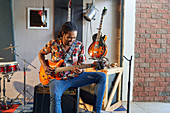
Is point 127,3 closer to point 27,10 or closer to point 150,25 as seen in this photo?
point 150,25

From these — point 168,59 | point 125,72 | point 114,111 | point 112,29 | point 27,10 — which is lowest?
point 114,111

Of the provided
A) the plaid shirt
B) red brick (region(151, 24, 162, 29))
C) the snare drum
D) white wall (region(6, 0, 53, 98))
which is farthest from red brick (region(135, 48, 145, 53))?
the snare drum

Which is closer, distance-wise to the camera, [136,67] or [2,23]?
[2,23]

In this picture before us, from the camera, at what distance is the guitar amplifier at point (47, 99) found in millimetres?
2246

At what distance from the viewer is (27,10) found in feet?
8.18

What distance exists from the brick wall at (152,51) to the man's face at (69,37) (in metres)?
1.51

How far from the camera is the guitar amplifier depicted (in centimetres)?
225

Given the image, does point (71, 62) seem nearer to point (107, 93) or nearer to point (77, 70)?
point (77, 70)

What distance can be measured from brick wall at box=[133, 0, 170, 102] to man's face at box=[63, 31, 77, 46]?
4.97ft

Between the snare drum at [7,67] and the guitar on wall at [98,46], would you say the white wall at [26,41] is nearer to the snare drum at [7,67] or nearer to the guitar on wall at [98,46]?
the snare drum at [7,67]

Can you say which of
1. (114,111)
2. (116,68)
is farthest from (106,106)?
(116,68)

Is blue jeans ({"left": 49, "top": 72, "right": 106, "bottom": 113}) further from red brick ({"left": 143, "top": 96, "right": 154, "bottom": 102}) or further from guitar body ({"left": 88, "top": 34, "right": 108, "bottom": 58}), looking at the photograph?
red brick ({"left": 143, "top": 96, "right": 154, "bottom": 102})

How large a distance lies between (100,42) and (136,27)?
1141mm

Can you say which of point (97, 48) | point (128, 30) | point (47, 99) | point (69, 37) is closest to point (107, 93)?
point (97, 48)
